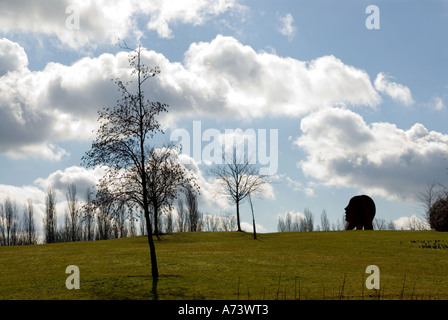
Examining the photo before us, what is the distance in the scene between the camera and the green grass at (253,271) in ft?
78.8

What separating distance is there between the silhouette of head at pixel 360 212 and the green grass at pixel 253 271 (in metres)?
19.3

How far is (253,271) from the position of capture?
31875 mm

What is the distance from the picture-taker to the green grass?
2403cm

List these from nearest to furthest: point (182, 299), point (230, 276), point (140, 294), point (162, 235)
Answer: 1. point (182, 299)
2. point (140, 294)
3. point (230, 276)
4. point (162, 235)

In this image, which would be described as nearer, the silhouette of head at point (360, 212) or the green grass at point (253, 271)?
the green grass at point (253, 271)

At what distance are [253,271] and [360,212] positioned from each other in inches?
1949

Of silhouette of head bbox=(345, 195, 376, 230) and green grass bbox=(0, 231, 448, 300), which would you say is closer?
green grass bbox=(0, 231, 448, 300)

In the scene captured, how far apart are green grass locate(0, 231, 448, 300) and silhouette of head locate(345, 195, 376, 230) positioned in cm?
1934

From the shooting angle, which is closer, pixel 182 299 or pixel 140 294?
pixel 182 299
